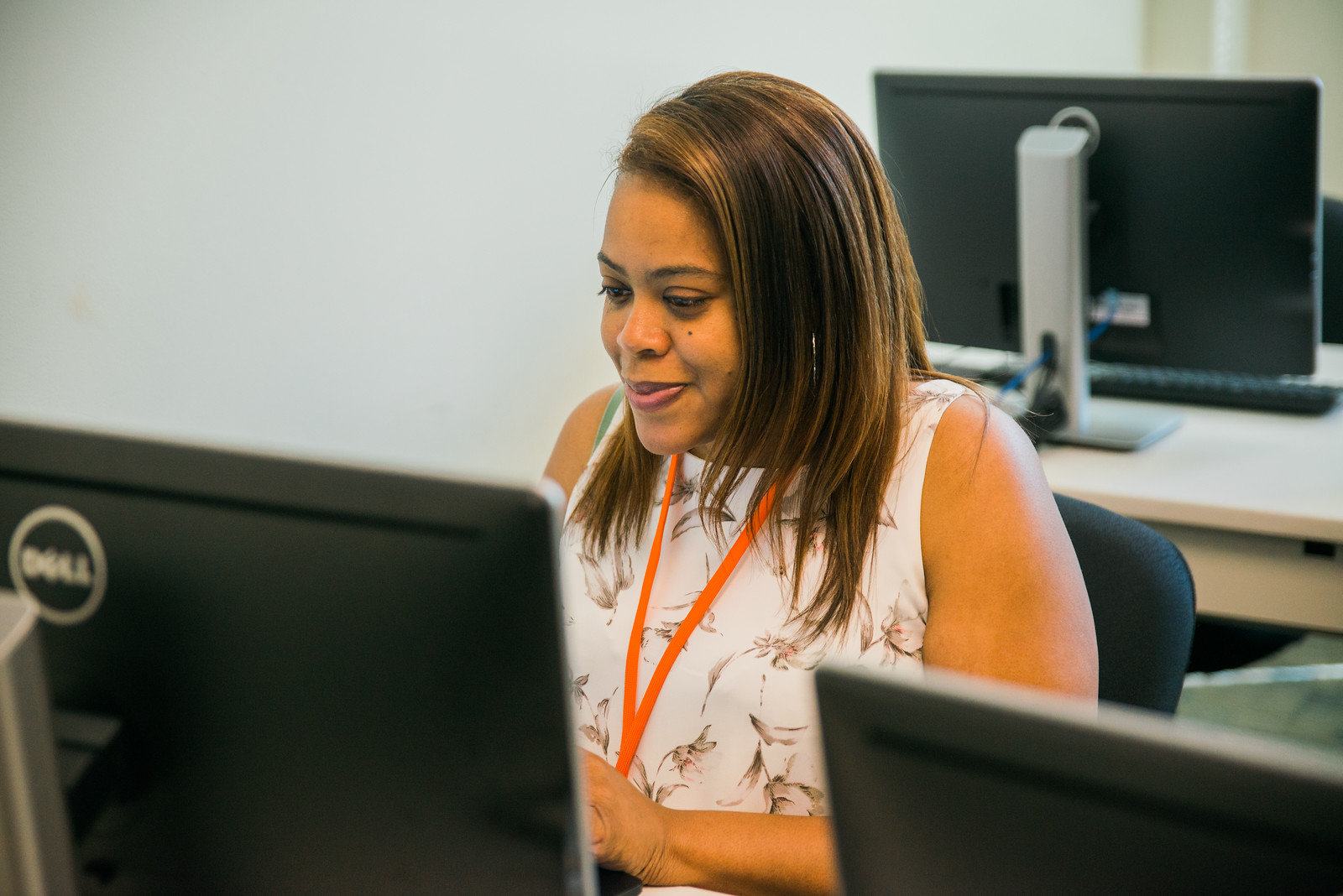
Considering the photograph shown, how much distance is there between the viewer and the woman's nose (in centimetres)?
118

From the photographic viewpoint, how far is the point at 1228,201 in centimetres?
198

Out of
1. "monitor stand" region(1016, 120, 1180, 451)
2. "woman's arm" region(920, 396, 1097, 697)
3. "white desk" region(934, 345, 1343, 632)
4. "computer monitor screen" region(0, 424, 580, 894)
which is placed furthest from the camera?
"monitor stand" region(1016, 120, 1180, 451)

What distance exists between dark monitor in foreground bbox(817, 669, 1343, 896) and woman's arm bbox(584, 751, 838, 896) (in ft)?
1.46

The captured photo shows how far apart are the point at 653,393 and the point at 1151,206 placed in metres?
1.21

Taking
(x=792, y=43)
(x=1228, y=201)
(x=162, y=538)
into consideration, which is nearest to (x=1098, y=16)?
(x=792, y=43)

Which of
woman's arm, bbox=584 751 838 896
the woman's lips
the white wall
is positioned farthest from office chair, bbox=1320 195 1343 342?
woman's arm, bbox=584 751 838 896

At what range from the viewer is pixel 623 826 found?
3.26ft

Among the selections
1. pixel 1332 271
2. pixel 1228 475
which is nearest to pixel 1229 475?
pixel 1228 475

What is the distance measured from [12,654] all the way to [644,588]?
71 cm

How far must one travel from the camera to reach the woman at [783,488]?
3.70 feet

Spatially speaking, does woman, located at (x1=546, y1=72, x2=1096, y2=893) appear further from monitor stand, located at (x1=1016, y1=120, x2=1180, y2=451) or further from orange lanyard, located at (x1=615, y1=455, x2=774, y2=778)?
monitor stand, located at (x1=1016, y1=120, x2=1180, y2=451)

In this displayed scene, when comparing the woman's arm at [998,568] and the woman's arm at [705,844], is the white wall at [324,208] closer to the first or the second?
the woman's arm at [705,844]

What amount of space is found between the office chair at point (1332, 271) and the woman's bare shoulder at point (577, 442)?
1517 millimetres

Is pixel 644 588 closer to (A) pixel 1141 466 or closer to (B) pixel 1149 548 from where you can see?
(B) pixel 1149 548
